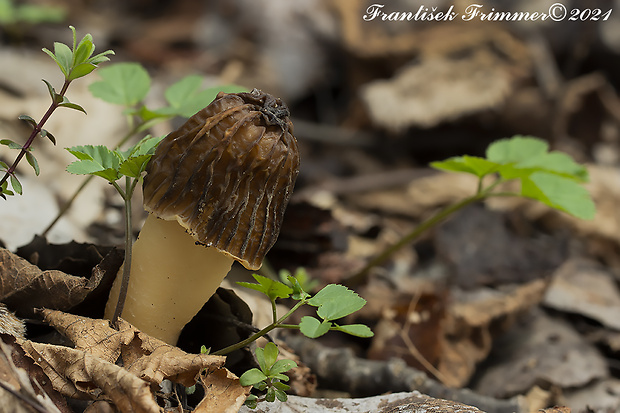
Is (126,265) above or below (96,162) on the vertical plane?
below

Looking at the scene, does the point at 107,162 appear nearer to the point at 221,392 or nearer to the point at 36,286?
the point at 36,286

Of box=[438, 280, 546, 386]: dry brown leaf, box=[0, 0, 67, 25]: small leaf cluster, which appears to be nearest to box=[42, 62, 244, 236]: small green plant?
box=[438, 280, 546, 386]: dry brown leaf

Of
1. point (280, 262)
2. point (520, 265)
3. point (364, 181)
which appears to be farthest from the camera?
point (364, 181)

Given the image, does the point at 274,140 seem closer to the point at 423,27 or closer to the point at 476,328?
the point at 476,328

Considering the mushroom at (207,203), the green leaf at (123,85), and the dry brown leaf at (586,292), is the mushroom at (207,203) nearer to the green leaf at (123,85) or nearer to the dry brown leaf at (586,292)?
the green leaf at (123,85)

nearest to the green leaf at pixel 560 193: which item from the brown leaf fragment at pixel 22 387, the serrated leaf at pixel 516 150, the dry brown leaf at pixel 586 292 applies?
the serrated leaf at pixel 516 150

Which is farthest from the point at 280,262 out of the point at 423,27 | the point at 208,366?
the point at 423,27

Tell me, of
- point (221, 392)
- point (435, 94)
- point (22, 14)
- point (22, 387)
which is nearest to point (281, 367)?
point (221, 392)
